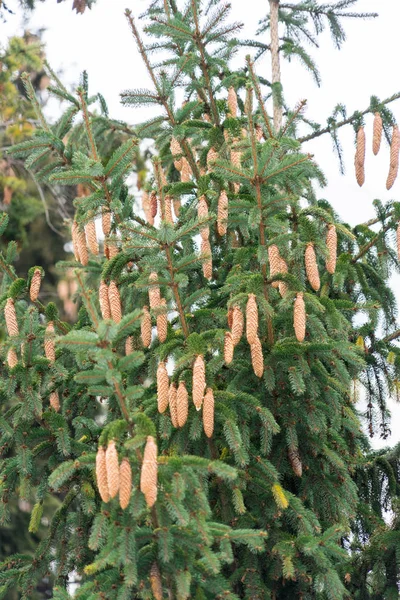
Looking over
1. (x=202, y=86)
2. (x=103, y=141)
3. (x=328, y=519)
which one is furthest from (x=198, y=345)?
(x=103, y=141)

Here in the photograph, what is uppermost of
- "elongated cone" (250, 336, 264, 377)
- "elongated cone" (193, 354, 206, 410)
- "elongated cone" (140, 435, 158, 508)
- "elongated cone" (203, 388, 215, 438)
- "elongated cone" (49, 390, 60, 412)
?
"elongated cone" (49, 390, 60, 412)

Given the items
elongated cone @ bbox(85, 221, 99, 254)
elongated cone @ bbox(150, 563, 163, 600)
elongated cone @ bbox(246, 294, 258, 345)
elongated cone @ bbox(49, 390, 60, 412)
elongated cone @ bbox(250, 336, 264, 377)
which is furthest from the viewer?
elongated cone @ bbox(49, 390, 60, 412)

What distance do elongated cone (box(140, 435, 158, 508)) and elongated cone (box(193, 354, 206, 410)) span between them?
28.2 inches

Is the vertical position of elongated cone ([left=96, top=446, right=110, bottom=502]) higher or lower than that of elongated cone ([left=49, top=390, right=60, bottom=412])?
lower

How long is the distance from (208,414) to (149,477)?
855mm

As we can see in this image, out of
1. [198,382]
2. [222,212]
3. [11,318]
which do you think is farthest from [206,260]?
[11,318]

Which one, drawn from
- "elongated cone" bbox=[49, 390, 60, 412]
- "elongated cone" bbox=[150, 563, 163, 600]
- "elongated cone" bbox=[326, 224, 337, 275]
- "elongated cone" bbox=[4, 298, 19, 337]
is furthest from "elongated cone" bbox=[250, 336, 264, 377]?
"elongated cone" bbox=[49, 390, 60, 412]

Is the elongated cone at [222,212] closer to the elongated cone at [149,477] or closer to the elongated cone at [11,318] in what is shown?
the elongated cone at [11,318]

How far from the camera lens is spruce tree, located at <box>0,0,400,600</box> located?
13.2 feet

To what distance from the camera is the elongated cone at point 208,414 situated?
4.38 meters

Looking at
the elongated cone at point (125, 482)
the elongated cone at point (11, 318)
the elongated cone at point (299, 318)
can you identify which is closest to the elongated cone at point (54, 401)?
the elongated cone at point (11, 318)

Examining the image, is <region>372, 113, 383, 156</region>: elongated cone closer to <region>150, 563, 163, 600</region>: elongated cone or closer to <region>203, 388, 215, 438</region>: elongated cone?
<region>203, 388, 215, 438</region>: elongated cone

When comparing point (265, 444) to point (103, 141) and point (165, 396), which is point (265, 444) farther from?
point (103, 141)

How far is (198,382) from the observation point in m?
4.36
